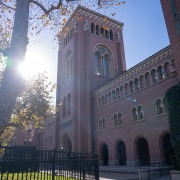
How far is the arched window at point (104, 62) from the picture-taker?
3356 cm

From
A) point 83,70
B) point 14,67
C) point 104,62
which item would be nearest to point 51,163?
point 14,67

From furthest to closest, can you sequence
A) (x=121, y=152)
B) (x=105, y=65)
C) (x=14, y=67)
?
(x=105, y=65), (x=121, y=152), (x=14, y=67)

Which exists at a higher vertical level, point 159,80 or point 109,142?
point 159,80

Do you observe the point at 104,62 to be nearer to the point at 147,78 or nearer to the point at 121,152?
the point at 147,78

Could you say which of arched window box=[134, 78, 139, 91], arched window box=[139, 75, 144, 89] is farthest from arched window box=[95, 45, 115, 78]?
arched window box=[139, 75, 144, 89]

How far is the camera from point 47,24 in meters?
10.2

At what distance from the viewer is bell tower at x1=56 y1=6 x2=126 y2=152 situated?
93.6 ft

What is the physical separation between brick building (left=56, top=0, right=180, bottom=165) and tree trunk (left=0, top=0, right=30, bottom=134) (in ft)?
17.5

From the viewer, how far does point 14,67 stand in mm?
5539

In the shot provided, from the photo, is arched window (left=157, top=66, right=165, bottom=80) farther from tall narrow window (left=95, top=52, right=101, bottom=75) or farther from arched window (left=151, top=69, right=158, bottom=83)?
tall narrow window (left=95, top=52, right=101, bottom=75)

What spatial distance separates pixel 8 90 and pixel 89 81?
2501 centimetres

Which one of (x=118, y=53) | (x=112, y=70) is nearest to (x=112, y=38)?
(x=118, y=53)

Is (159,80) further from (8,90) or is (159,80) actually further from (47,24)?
(8,90)

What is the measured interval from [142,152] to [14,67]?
63.3 feet
